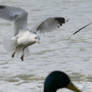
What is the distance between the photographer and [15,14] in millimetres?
7145

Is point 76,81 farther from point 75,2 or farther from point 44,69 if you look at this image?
point 75,2

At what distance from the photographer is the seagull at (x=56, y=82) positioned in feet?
15.4

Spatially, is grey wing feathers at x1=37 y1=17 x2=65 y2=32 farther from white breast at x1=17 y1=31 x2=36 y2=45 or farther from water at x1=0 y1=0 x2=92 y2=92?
water at x1=0 y1=0 x2=92 y2=92

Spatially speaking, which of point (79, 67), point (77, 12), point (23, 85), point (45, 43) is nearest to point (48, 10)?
point (77, 12)

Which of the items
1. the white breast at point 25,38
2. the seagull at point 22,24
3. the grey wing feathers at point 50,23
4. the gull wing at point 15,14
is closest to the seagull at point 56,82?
the white breast at point 25,38

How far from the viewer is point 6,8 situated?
23.3 ft

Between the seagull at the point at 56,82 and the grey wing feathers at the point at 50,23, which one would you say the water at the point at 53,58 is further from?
the seagull at the point at 56,82

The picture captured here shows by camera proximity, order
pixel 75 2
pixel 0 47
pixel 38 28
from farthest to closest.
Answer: pixel 75 2 < pixel 0 47 < pixel 38 28

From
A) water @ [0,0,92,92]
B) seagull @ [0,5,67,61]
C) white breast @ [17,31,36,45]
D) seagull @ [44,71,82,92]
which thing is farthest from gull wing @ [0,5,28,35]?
seagull @ [44,71,82,92]

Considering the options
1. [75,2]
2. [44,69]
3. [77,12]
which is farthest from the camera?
[75,2]

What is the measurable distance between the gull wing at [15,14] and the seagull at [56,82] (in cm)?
242

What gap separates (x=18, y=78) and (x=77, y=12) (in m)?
4.01

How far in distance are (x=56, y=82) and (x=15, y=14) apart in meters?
2.52

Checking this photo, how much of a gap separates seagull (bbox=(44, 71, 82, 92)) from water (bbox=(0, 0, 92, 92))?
1.93m
